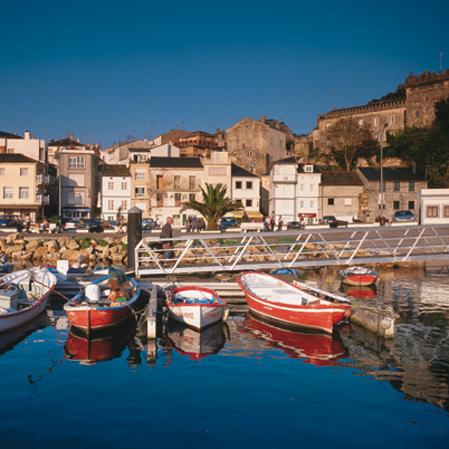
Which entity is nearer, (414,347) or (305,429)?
(305,429)

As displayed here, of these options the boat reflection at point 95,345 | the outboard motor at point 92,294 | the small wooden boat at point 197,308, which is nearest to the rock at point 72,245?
the small wooden boat at point 197,308

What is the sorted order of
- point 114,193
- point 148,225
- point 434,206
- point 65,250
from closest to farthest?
point 65,250
point 434,206
point 148,225
point 114,193

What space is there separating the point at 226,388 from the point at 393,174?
244 feet

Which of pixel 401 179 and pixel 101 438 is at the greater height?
pixel 401 179

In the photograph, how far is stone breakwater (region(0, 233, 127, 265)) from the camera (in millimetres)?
49469

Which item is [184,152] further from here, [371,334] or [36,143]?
[371,334]

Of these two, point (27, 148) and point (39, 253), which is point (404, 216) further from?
point (27, 148)

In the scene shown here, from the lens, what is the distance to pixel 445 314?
2847cm

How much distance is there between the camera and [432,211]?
6400cm

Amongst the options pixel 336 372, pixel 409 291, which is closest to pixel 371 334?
pixel 336 372

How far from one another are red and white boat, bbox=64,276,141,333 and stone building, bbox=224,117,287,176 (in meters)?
81.7

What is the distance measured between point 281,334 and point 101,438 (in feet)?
39.9

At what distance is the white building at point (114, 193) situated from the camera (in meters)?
85.2

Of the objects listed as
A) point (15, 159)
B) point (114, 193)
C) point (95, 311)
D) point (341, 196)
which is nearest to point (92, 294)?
point (95, 311)
